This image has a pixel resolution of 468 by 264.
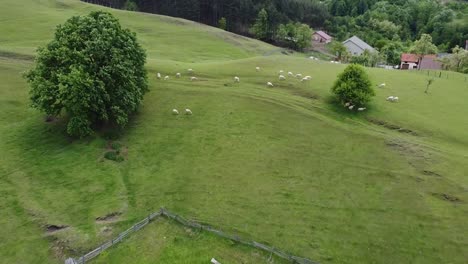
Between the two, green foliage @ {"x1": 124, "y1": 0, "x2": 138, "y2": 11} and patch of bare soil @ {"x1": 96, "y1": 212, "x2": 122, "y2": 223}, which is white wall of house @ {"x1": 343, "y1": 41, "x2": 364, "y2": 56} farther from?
patch of bare soil @ {"x1": 96, "y1": 212, "x2": 122, "y2": 223}

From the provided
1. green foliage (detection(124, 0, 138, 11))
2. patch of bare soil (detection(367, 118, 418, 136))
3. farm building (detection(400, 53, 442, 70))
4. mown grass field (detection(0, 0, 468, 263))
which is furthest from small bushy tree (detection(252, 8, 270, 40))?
patch of bare soil (detection(367, 118, 418, 136))

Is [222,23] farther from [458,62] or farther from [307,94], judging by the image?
[307,94]

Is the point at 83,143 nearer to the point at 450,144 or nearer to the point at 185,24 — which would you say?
the point at 450,144

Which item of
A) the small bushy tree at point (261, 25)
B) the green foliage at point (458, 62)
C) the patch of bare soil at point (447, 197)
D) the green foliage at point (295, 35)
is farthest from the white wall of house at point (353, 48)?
the patch of bare soil at point (447, 197)

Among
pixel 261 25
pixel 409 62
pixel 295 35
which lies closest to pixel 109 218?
pixel 409 62

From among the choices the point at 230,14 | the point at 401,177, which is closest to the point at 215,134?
the point at 401,177

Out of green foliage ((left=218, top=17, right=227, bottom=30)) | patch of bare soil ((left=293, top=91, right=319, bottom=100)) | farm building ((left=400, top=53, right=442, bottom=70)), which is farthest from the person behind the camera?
green foliage ((left=218, top=17, right=227, bottom=30))

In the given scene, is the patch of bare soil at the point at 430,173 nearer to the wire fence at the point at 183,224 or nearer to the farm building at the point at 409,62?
the wire fence at the point at 183,224
